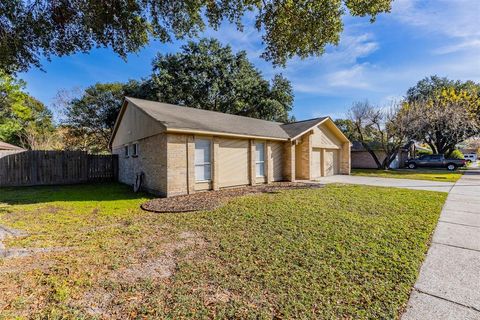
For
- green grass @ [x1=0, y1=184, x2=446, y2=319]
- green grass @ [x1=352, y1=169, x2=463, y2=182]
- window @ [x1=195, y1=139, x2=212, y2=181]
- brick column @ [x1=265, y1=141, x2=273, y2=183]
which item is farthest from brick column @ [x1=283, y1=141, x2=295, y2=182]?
green grass @ [x1=352, y1=169, x2=463, y2=182]

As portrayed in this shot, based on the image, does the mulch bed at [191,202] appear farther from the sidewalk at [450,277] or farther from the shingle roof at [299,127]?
the shingle roof at [299,127]

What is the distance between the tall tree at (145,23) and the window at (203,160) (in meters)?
4.24

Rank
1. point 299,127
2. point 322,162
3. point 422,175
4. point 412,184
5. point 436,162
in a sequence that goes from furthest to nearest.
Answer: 1. point 436,162
2. point 422,175
3. point 322,162
4. point 299,127
5. point 412,184

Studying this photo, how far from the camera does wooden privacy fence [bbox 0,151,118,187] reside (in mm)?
12047

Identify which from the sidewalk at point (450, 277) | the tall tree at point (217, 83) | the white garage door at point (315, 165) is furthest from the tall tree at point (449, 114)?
the sidewalk at point (450, 277)

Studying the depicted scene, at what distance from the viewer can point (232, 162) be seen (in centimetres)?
1122

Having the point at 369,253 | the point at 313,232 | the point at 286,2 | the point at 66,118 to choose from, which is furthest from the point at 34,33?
the point at 66,118

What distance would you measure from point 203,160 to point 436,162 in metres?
26.7

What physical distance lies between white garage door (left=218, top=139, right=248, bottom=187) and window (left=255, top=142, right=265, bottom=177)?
37.7 inches

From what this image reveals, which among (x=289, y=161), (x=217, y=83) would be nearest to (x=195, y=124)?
(x=289, y=161)

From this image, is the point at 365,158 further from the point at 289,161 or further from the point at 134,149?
the point at 134,149

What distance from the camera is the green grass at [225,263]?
8.45 ft

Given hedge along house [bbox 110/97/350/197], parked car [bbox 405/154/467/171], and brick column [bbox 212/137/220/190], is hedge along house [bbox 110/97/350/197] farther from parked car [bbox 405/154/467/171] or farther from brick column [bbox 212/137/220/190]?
parked car [bbox 405/154/467/171]

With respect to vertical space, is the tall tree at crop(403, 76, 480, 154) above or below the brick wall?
above
